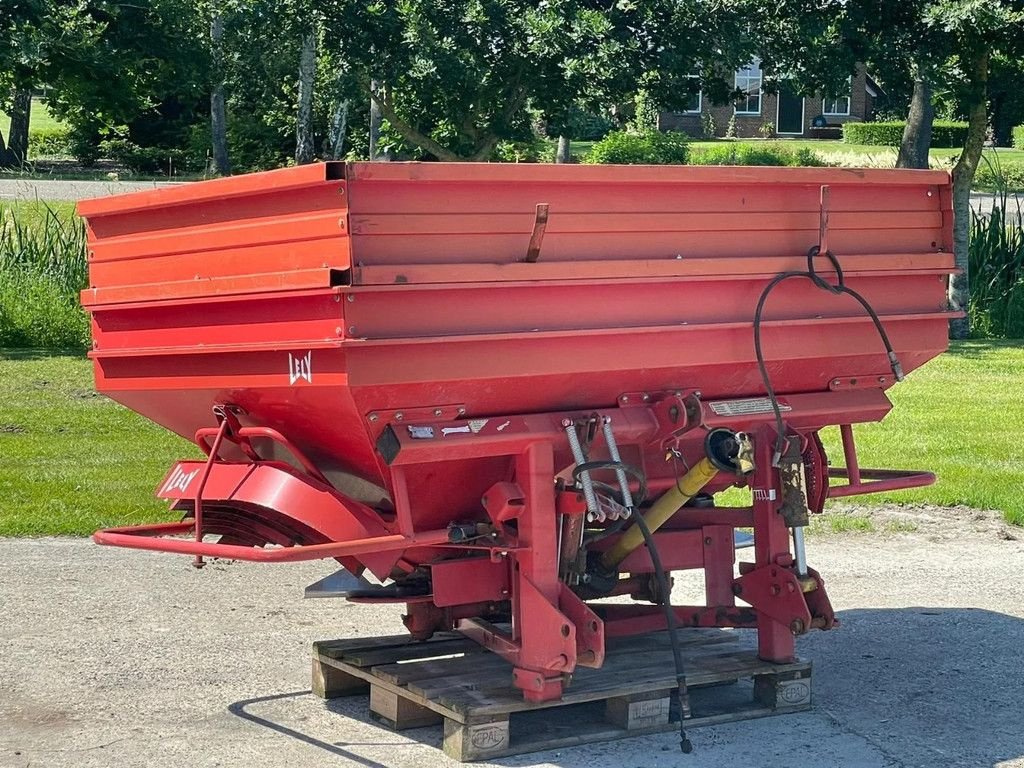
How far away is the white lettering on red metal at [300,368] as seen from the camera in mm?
4574

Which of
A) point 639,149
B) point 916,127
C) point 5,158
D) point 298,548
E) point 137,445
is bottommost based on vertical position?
point 137,445

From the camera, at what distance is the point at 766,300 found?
5.16 meters

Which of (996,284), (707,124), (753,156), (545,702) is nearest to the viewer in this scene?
(545,702)

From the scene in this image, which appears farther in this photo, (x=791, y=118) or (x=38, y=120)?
(x=38, y=120)

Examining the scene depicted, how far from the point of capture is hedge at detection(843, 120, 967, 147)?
4622 cm

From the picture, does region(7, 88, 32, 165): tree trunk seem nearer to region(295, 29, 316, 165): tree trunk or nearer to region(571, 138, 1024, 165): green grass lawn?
region(295, 29, 316, 165): tree trunk

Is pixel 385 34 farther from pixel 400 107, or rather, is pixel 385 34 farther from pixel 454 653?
pixel 454 653

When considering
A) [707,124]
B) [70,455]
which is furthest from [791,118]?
[70,455]

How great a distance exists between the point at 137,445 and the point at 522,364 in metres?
6.22

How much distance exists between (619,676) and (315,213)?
2.02 metres

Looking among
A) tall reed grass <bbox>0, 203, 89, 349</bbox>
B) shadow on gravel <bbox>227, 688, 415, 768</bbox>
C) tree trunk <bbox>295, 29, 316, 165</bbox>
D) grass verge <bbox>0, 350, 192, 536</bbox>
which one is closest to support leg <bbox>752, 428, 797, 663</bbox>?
shadow on gravel <bbox>227, 688, 415, 768</bbox>

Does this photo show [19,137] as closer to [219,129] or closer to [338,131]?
[219,129]

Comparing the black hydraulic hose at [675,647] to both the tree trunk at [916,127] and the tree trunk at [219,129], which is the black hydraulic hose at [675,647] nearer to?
the tree trunk at [916,127]

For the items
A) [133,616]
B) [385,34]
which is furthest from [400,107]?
[133,616]
